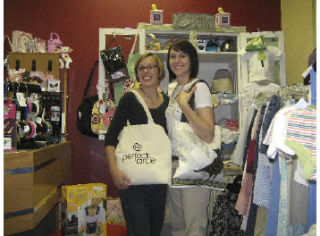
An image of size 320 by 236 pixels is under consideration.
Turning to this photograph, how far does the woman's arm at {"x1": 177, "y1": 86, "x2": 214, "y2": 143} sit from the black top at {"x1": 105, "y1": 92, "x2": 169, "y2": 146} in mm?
170

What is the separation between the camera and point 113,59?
2975 millimetres

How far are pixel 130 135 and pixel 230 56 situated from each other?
1998 mm

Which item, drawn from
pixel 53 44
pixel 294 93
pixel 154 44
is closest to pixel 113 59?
pixel 154 44

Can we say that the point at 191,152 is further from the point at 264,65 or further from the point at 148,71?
the point at 264,65

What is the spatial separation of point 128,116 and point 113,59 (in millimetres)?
1421

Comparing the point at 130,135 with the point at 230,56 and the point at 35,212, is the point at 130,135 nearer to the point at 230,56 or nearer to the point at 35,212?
the point at 35,212

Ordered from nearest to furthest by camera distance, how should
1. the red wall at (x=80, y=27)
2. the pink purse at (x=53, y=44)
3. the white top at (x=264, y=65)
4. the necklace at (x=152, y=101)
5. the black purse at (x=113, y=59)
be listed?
the necklace at (x=152, y=101)
the white top at (x=264, y=65)
the black purse at (x=113, y=59)
the pink purse at (x=53, y=44)
the red wall at (x=80, y=27)

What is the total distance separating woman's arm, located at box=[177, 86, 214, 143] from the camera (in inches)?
62.2

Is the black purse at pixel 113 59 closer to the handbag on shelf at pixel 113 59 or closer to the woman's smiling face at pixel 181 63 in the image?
the handbag on shelf at pixel 113 59

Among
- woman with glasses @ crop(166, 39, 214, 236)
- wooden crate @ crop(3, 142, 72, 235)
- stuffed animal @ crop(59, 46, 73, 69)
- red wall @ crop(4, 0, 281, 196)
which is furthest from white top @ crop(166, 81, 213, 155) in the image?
stuffed animal @ crop(59, 46, 73, 69)

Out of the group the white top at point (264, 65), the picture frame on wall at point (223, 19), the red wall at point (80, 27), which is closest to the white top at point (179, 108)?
the white top at point (264, 65)

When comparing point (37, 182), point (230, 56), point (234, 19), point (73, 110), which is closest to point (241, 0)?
point (234, 19)

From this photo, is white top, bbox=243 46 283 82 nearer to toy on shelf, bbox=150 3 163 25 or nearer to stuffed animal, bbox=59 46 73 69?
toy on shelf, bbox=150 3 163 25

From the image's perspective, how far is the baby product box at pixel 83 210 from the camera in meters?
2.69
